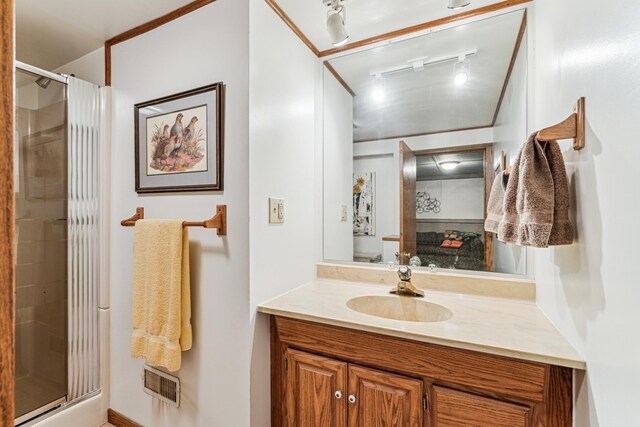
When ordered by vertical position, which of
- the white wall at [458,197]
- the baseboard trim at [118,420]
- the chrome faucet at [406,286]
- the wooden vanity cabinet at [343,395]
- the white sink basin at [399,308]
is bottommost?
the baseboard trim at [118,420]

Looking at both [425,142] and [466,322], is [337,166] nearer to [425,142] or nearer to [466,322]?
[425,142]

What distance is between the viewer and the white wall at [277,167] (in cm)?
127

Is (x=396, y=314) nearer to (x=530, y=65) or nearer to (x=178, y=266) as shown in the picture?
(x=178, y=266)

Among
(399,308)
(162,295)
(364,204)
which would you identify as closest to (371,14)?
(364,204)

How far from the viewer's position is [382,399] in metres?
1.09

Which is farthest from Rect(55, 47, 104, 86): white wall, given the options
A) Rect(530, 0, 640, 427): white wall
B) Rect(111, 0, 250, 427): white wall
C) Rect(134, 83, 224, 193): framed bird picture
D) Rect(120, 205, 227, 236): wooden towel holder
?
Rect(530, 0, 640, 427): white wall

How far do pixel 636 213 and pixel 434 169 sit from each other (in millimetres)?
1034

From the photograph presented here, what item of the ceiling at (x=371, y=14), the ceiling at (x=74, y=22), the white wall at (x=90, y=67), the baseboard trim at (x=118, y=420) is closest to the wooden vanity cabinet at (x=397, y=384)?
the baseboard trim at (x=118, y=420)

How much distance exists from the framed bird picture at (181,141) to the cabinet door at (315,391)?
879 mm

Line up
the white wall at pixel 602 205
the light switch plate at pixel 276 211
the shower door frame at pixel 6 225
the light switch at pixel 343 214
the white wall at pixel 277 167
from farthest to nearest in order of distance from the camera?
1. the light switch at pixel 343 214
2. the light switch plate at pixel 276 211
3. the white wall at pixel 277 167
4. the white wall at pixel 602 205
5. the shower door frame at pixel 6 225

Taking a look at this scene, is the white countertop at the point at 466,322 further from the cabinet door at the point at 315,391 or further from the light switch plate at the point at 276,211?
the light switch plate at the point at 276,211

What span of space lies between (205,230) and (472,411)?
1.27 meters

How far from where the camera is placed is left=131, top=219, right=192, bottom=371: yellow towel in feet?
4.27

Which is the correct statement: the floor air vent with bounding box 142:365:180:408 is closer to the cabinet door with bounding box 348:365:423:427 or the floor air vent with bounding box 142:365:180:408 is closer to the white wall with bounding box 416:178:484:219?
the cabinet door with bounding box 348:365:423:427
